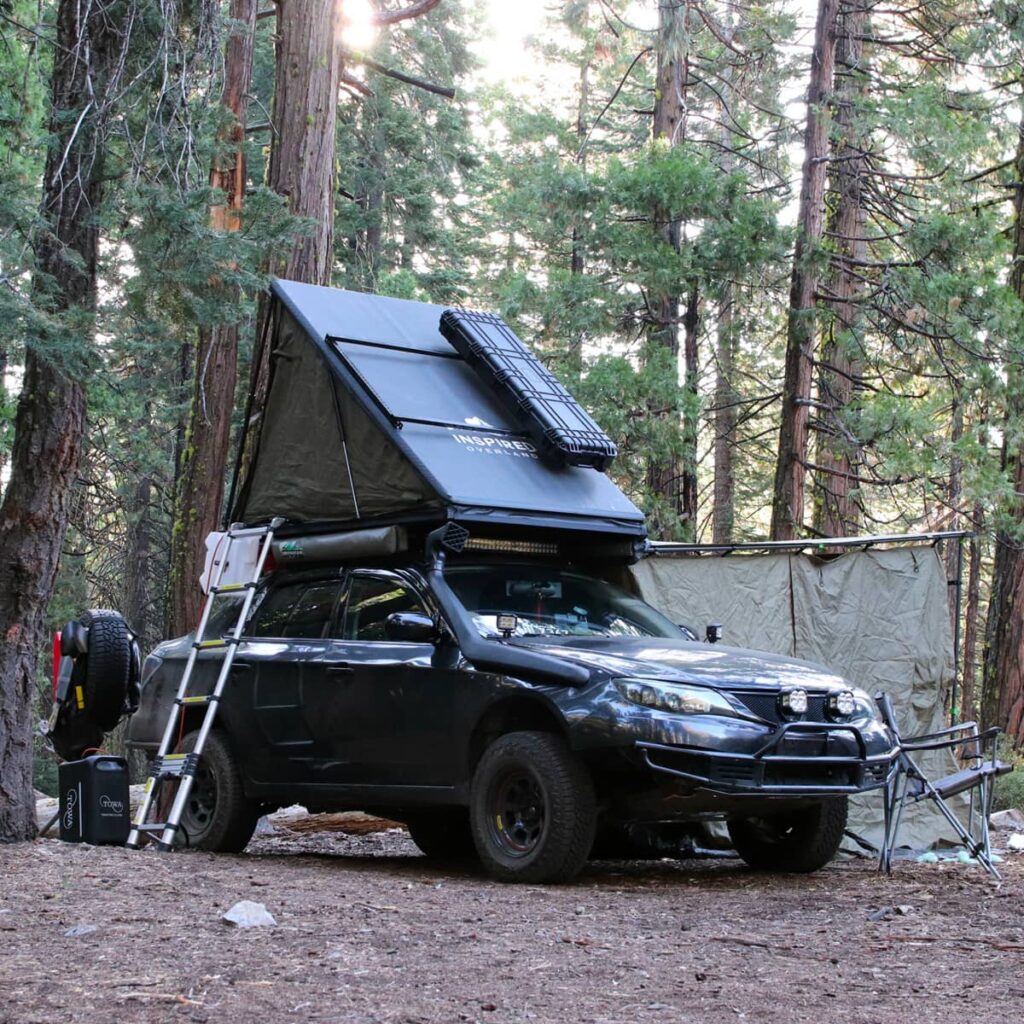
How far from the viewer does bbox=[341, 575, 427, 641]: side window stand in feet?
29.9

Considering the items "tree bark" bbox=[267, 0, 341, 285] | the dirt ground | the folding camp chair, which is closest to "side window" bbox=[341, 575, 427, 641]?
the dirt ground

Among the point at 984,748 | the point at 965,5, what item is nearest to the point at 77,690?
the point at 984,748

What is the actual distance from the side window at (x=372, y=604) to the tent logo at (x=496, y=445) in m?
1.03

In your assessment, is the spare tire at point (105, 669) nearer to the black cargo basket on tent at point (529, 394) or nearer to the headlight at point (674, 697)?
the black cargo basket on tent at point (529, 394)

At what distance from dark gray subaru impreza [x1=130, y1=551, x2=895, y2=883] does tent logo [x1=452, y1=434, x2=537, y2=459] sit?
0.74 m

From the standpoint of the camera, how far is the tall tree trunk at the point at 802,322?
1674cm

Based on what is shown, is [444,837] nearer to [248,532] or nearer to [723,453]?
[248,532]

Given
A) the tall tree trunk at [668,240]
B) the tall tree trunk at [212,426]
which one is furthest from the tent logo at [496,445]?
the tall tree trunk at [668,240]

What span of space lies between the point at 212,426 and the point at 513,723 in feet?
24.9

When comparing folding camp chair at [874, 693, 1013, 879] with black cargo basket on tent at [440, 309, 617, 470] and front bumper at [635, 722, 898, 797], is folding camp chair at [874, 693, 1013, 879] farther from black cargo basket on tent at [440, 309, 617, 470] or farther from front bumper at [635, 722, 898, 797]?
black cargo basket on tent at [440, 309, 617, 470]

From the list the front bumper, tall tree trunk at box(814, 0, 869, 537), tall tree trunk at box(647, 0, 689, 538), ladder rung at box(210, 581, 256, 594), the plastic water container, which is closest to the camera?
the front bumper

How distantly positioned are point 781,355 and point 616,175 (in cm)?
1006

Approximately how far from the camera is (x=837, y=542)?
1023cm

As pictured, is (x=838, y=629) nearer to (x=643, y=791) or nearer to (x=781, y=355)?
(x=643, y=791)
